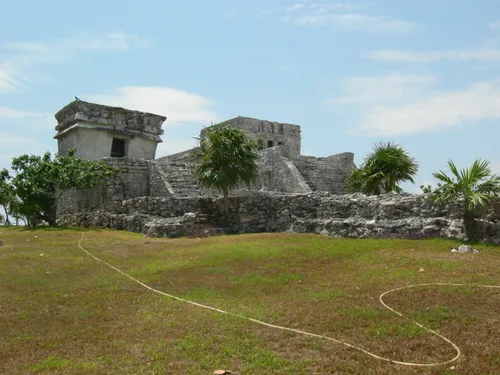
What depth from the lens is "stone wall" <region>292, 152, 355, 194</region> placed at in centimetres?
2403

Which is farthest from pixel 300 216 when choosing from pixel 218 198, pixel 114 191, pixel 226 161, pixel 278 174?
pixel 278 174

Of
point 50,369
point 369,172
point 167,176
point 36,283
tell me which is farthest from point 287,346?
point 167,176

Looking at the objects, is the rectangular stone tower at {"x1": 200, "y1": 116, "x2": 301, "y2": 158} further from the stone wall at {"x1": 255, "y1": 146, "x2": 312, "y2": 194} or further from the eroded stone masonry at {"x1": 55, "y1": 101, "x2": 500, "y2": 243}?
the stone wall at {"x1": 255, "y1": 146, "x2": 312, "y2": 194}

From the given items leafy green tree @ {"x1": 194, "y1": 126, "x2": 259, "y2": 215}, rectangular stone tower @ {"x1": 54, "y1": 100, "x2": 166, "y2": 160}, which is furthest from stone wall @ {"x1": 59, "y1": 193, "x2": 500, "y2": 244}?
rectangular stone tower @ {"x1": 54, "y1": 100, "x2": 166, "y2": 160}

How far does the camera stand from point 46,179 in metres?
17.8

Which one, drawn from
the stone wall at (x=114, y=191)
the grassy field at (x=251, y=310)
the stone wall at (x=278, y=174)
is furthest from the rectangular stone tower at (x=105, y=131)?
the grassy field at (x=251, y=310)

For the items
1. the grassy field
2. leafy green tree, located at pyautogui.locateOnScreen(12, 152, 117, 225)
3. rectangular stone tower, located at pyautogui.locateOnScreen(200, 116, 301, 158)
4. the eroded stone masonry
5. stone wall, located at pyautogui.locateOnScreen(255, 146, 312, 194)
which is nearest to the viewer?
the grassy field

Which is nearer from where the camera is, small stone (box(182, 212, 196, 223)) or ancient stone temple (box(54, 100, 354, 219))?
small stone (box(182, 212, 196, 223))

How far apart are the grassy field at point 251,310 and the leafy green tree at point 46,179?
7.80 meters

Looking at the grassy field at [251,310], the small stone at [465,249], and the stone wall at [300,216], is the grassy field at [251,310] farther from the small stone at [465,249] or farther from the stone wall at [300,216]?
the stone wall at [300,216]

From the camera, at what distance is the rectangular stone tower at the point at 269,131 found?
2898 cm

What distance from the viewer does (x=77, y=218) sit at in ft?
61.9

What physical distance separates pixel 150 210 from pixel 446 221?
30.7 feet

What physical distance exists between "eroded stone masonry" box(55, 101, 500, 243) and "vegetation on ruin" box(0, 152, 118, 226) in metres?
0.87
